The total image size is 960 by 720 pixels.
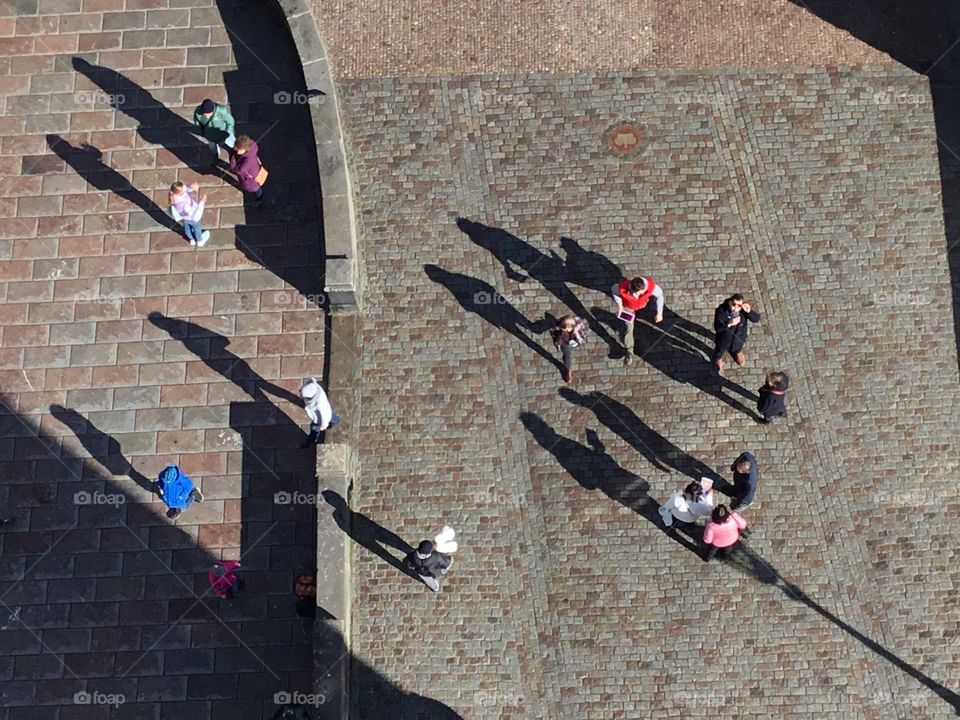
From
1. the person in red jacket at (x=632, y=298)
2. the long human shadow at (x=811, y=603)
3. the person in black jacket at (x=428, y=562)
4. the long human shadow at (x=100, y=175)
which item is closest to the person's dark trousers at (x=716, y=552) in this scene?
the long human shadow at (x=811, y=603)

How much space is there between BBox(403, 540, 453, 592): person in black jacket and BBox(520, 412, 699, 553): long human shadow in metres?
2.28

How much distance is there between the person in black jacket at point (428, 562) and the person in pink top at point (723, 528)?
136 inches

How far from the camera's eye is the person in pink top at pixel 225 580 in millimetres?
13570

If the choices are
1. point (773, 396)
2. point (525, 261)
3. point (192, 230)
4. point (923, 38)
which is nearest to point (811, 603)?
point (773, 396)

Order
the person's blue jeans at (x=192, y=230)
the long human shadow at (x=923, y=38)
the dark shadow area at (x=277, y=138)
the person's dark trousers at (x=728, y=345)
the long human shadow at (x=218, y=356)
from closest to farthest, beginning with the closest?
the person's dark trousers at (x=728, y=345) → the long human shadow at (x=218, y=356) → the person's blue jeans at (x=192, y=230) → the dark shadow area at (x=277, y=138) → the long human shadow at (x=923, y=38)

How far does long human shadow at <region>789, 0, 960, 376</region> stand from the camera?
52.2ft

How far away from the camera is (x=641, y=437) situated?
1444cm

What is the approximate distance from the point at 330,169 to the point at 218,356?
333 centimetres

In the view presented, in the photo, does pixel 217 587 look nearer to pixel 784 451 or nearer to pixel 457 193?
pixel 457 193

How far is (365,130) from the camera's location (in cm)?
1625

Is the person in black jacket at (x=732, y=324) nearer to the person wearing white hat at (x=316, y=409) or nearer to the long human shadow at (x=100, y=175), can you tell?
the person wearing white hat at (x=316, y=409)

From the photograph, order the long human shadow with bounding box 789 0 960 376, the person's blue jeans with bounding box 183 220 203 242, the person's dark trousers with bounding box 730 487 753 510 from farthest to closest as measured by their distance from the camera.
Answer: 1. the long human shadow with bounding box 789 0 960 376
2. the person's blue jeans with bounding box 183 220 203 242
3. the person's dark trousers with bounding box 730 487 753 510

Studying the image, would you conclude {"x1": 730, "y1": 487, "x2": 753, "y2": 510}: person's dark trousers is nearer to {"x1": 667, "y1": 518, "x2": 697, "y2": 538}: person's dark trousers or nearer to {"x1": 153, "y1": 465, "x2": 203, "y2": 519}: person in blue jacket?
{"x1": 667, "y1": 518, "x2": 697, "y2": 538}: person's dark trousers

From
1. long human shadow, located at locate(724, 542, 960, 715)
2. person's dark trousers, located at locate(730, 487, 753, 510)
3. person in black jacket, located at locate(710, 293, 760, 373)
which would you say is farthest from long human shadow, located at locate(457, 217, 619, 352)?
long human shadow, located at locate(724, 542, 960, 715)
